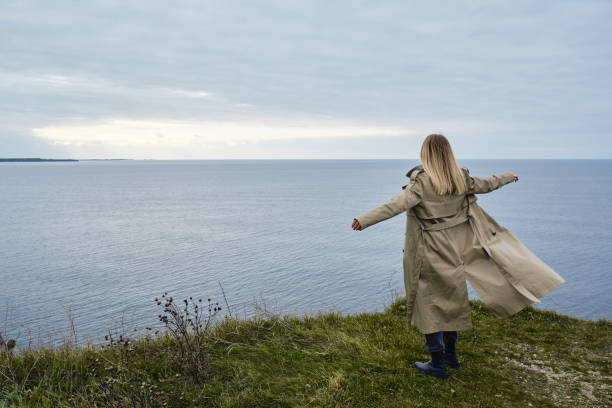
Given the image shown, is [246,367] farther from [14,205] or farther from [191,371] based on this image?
[14,205]

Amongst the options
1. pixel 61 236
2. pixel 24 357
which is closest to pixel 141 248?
pixel 61 236

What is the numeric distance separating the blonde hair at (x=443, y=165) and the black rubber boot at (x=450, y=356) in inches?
69.8

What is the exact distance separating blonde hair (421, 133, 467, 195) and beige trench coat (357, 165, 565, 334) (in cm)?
10

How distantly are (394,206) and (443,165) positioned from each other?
0.74 meters

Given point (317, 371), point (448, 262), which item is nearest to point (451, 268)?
point (448, 262)

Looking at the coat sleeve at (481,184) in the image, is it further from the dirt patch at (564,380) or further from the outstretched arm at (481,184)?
the dirt patch at (564,380)

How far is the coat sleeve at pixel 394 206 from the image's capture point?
4.08 metres

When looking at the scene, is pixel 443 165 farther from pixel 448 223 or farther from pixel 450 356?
pixel 450 356

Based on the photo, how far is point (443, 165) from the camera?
14.7 feet

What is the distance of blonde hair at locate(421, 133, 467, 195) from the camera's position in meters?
4.45

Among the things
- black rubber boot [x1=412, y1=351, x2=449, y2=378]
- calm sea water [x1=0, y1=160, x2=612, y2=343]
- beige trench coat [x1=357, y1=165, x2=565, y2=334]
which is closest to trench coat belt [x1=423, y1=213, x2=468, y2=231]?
beige trench coat [x1=357, y1=165, x2=565, y2=334]

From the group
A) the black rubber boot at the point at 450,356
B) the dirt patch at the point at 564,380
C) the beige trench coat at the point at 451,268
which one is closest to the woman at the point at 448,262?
the beige trench coat at the point at 451,268

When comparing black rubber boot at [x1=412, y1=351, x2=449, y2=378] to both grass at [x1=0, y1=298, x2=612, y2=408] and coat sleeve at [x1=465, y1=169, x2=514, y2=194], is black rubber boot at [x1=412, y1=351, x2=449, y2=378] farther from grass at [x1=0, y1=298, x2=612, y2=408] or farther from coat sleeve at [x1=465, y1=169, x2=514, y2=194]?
coat sleeve at [x1=465, y1=169, x2=514, y2=194]

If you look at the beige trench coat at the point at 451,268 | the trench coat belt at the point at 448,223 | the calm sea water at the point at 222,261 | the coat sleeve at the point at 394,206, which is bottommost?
the calm sea water at the point at 222,261
